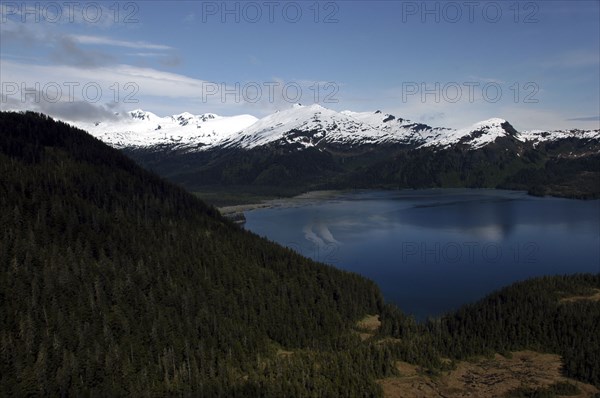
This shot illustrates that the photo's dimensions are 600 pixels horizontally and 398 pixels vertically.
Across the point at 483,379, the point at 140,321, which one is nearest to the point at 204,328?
the point at 140,321

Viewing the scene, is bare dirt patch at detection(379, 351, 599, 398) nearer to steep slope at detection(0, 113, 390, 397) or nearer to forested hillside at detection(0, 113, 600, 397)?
forested hillside at detection(0, 113, 600, 397)

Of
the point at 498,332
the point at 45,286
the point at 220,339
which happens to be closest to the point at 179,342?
the point at 220,339

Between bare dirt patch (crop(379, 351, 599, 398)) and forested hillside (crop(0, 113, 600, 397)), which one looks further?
forested hillside (crop(0, 113, 600, 397))

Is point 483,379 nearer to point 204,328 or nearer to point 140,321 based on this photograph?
point 204,328

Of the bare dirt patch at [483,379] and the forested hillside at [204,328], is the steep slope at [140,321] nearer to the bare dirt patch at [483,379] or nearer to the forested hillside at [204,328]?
the forested hillside at [204,328]

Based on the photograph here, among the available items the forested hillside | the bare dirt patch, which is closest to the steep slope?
the forested hillside

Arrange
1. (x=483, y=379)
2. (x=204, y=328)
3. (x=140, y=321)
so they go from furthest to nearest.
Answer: (x=204, y=328)
(x=140, y=321)
(x=483, y=379)

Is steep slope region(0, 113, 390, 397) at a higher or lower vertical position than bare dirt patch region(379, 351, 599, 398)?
higher

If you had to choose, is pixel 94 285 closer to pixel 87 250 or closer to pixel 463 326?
pixel 87 250

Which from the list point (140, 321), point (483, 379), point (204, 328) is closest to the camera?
point (483, 379)
